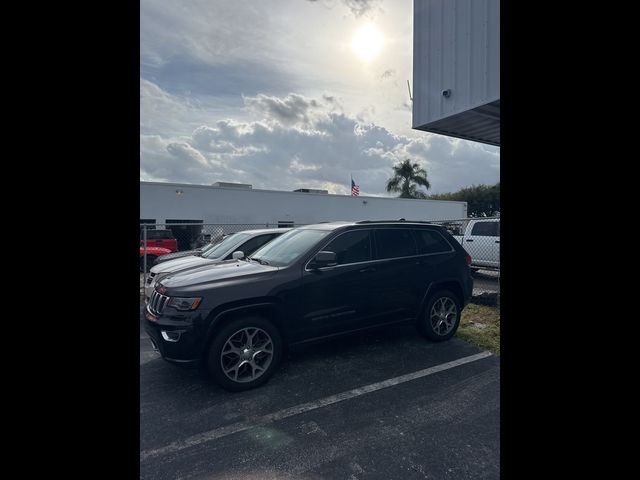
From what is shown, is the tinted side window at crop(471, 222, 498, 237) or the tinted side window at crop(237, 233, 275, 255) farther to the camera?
the tinted side window at crop(471, 222, 498, 237)

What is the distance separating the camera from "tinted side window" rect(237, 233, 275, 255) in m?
7.13

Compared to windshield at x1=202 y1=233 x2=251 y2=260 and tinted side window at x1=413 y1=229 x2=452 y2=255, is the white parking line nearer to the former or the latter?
tinted side window at x1=413 y1=229 x2=452 y2=255

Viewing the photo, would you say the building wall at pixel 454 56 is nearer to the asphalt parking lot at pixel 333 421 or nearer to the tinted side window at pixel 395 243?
the tinted side window at pixel 395 243

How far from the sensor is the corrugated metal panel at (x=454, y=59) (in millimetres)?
5773

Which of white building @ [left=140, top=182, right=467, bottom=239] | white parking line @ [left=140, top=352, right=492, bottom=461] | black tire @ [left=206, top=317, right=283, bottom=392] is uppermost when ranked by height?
white building @ [left=140, top=182, right=467, bottom=239]

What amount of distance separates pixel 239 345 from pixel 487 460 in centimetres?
244

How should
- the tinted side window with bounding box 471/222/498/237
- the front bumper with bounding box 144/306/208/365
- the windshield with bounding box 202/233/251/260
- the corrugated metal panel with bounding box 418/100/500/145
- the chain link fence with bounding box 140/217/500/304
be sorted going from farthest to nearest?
the tinted side window with bounding box 471/222/498/237, the chain link fence with bounding box 140/217/500/304, the windshield with bounding box 202/233/251/260, the corrugated metal panel with bounding box 418/100/500/145, the front bumper with bounding box 144/306/208/365

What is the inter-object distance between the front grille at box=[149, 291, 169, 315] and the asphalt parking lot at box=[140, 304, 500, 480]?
84cm

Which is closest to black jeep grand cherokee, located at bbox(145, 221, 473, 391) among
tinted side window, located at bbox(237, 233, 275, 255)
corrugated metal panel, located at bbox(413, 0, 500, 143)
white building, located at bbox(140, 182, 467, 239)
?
tinted side window, located at bbox(237, 233, 275, 255)

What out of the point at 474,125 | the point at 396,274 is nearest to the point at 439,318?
the point at 396,274

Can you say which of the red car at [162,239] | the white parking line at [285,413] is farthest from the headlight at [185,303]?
the red car at [162,239]

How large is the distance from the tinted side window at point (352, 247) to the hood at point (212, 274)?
86cm

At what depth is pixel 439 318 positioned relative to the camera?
17.2 feet
